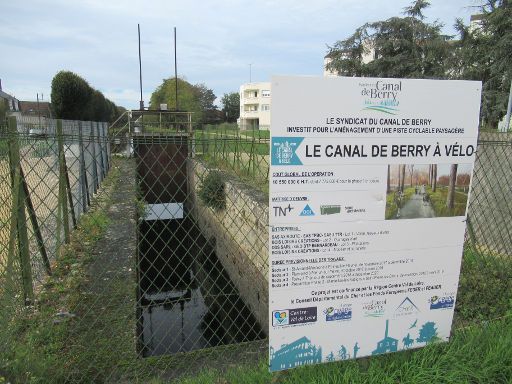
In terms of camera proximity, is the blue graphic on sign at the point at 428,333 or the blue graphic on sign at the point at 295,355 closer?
the blue graphic on sign at the point at 295,355

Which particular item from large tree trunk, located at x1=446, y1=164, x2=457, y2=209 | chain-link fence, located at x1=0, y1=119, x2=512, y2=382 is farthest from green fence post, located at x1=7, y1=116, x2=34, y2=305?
large tree trunk, located at x1=446, y1=164, x2=457, y2=209

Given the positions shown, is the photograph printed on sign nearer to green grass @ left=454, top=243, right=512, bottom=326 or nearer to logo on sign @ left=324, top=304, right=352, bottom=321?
logo on sign @ left=324, top=304, right=352, bottom=321

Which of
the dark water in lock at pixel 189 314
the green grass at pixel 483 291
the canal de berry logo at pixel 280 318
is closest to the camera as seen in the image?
the canal de berry logo at pixel 280 318

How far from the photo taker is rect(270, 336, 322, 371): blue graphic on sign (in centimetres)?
218

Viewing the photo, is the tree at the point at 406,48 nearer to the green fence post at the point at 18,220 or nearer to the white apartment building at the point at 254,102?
the green fence post at the point at 18,220

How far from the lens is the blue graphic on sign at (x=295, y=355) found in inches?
86.0

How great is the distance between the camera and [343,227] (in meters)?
2.12

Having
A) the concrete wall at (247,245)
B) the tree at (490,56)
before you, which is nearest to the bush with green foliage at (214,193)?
the concrete wall at (247,245)

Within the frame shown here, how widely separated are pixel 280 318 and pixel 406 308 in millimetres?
830

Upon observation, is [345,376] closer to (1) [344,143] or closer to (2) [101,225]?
(1) [344,143]

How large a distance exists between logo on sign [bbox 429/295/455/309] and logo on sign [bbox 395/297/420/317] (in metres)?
0.11

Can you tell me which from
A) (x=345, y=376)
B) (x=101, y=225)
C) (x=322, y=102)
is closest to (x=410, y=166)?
(x=322, y=102)

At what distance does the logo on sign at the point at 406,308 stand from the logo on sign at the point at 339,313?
328 mm

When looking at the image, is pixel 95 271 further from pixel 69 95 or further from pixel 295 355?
pixel 69 95
